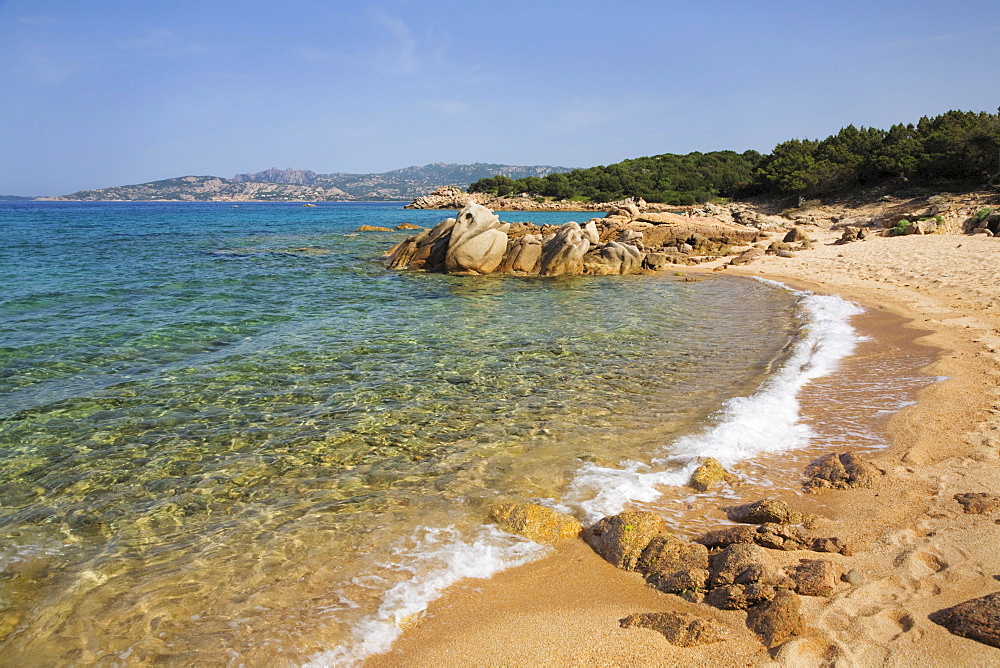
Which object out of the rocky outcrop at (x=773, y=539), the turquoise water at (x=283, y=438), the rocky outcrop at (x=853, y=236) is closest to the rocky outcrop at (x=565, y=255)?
the turquoise water at (x=283, y=438)

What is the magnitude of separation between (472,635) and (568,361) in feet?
23.2

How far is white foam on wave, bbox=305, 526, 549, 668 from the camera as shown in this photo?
12.1ft

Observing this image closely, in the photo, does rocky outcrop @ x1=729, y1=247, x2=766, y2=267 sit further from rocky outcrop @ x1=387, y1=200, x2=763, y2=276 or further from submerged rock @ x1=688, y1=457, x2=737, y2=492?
submerged rock @ x1=688, y1=457, x2=737, y2=492

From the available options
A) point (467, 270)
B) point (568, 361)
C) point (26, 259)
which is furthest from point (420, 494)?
point (26, 259)

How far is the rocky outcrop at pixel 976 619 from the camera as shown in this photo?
A: 121 inches

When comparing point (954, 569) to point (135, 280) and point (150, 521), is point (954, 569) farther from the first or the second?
point (135, 280)

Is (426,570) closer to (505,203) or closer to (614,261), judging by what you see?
(614,261)

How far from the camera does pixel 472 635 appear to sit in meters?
3.73

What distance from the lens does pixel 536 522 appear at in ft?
16.6

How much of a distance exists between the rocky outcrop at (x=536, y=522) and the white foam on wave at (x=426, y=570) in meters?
0.10

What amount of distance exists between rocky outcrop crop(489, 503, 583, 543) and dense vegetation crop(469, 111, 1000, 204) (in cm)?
5308

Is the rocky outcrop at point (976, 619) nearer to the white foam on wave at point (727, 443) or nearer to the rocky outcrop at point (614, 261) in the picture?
the white foam on wave at point (727, 443)

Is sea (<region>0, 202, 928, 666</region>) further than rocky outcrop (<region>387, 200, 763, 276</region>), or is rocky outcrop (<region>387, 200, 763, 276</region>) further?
rocky outcrop (<region>387, 200, 763, 276</region>)

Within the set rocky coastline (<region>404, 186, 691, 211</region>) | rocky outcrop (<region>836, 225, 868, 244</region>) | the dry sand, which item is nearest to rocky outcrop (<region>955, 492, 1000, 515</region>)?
the dry sand
